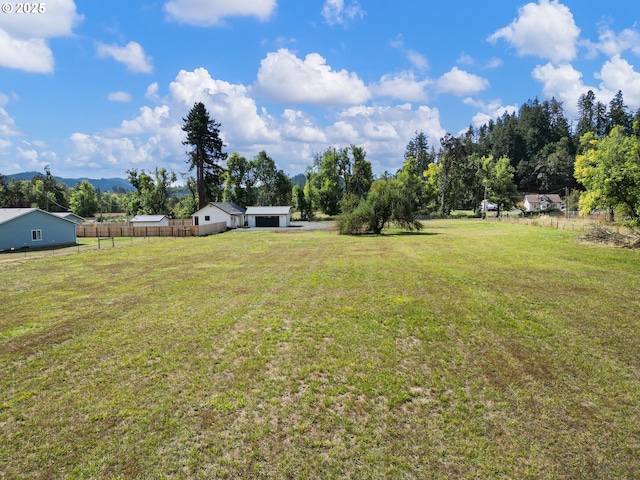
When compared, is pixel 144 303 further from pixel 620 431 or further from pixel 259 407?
pixel 620 431

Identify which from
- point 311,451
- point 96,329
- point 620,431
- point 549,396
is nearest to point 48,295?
point 96,329

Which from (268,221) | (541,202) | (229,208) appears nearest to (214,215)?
(229,208)

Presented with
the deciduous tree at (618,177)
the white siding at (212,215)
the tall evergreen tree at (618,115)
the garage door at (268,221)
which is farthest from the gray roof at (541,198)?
the white siding at (212,215)

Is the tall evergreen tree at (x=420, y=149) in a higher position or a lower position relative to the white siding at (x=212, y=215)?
higher

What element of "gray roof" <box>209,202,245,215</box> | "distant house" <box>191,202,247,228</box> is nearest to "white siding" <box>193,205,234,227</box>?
"distant house" <box>191,202,247,228</box>

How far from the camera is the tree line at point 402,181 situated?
85.7 ft

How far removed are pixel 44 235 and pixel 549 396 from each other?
3658 centimetres

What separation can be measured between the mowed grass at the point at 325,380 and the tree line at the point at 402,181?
18802mm

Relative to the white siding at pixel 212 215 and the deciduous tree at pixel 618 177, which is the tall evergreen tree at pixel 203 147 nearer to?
the white siding at pixel 212 215

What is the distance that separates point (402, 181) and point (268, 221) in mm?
26038

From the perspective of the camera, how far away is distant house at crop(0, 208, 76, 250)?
26.5 m

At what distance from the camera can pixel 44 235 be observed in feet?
97.0

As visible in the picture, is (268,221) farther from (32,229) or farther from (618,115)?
(618,115)

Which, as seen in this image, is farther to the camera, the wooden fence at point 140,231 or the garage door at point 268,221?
the garage door at point 268,221
